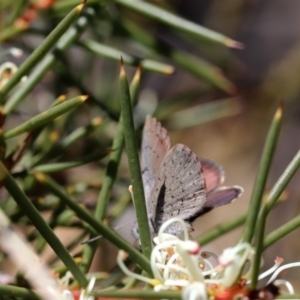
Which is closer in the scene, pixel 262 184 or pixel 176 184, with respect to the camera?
pixel 262 184

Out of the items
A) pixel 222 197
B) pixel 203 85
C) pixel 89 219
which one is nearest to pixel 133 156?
pixel 89 219

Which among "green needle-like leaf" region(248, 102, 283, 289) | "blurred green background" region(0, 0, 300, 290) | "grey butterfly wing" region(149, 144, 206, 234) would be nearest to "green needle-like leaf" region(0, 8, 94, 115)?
"blurred green background" region(0, 0, 300, 290)

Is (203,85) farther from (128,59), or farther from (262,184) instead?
(262,184)

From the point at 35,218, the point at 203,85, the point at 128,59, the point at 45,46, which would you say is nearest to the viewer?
the point at 35,218

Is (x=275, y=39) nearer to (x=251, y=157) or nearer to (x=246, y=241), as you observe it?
(x=251, y=157)

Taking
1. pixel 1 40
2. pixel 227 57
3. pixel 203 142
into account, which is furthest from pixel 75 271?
pixel 203 142

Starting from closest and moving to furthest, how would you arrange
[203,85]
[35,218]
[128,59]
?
[35,218] < [128,59] < [203,85]

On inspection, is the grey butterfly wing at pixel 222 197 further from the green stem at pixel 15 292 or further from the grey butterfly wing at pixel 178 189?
the green stem at pixel 15 292
